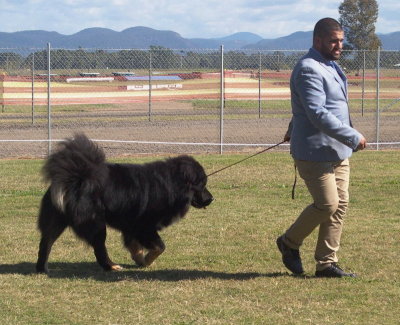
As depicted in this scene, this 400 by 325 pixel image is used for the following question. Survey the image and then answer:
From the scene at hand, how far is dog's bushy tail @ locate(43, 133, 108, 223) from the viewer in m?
6.56

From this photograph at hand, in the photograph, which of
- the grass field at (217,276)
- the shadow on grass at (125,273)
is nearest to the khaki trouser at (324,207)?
the grass field at (217,276)

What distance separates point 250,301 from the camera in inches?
231

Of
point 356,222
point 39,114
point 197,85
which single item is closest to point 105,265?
point 356,222

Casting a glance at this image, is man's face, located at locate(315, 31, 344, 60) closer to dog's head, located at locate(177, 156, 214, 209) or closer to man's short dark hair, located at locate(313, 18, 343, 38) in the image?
man's short dark hair, located at locate(313, 18, 343, 38)

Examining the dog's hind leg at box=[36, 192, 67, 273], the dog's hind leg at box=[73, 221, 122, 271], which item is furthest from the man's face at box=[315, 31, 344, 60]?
the dog's hind leg at box=[36, 192, 67, 273]

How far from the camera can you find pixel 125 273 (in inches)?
273

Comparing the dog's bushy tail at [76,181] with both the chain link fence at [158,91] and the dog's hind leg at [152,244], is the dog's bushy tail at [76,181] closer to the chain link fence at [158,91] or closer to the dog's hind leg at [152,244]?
the dog's hind leg at [152,244]

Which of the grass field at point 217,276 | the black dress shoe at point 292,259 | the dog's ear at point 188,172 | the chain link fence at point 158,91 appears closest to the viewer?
the grass field at point 217,276

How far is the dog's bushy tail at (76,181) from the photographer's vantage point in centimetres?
656

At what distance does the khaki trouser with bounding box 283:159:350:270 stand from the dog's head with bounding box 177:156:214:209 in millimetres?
931

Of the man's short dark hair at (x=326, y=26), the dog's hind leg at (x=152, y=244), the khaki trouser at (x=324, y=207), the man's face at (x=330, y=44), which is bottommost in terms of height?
the dog's hind leg at (x=152, y=244)

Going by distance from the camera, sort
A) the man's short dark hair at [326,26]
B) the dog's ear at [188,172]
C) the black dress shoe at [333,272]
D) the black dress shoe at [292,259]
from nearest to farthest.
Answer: the man's short dark hair at [326,26], the black dress shoe at [333,272], the black dress shoe at [292,259], the dog's ear at [188,172]

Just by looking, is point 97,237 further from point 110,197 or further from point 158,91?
point 158,91

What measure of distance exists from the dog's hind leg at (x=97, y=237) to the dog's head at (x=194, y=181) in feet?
2.83
